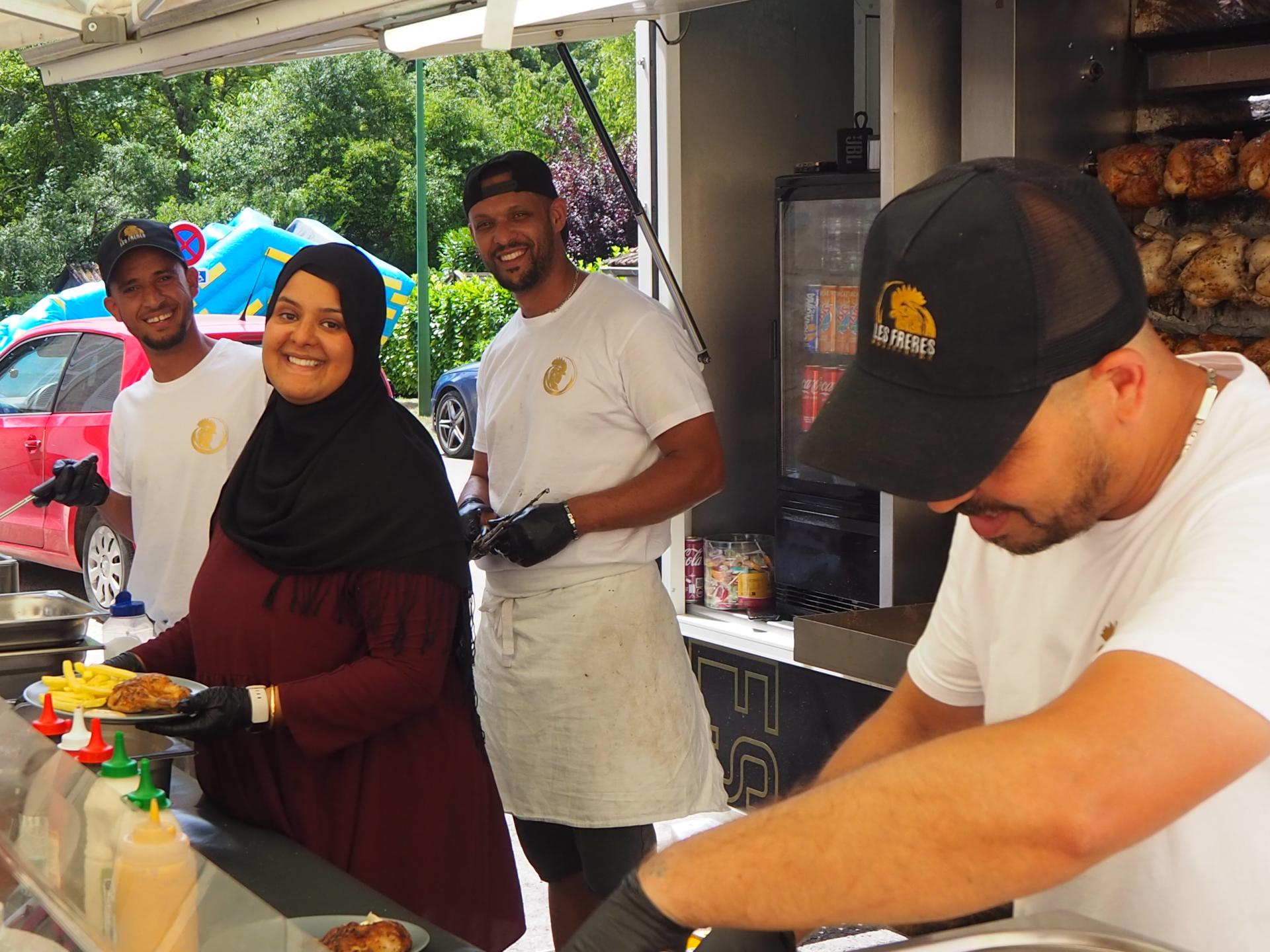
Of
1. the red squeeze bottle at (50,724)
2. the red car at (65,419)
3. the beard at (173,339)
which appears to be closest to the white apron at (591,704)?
the beard at (173,339)

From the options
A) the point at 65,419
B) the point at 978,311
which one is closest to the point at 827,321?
the point at 978,311

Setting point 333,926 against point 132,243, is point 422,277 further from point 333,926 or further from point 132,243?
point 333,926

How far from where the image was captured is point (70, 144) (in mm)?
26328

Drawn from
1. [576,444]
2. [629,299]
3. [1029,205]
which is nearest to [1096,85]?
[629,299]

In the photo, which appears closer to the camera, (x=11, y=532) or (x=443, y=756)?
(x=443, y=756)

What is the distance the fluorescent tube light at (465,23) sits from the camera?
332 cm

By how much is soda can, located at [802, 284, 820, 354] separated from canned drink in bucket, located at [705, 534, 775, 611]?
0.77m

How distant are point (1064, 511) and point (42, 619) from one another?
8.62 feet

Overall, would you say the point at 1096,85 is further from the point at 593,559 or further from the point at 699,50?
the point at 593,559

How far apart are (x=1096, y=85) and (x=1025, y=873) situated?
3.27 m

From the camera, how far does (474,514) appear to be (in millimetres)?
3766

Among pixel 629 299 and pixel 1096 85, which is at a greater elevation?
pixel 1096 85

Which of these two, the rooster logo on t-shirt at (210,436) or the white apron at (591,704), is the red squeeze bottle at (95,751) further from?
the rooster logo on t-shirt at (210,436)

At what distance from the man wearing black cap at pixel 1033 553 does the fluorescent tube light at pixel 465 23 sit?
7.06ft
